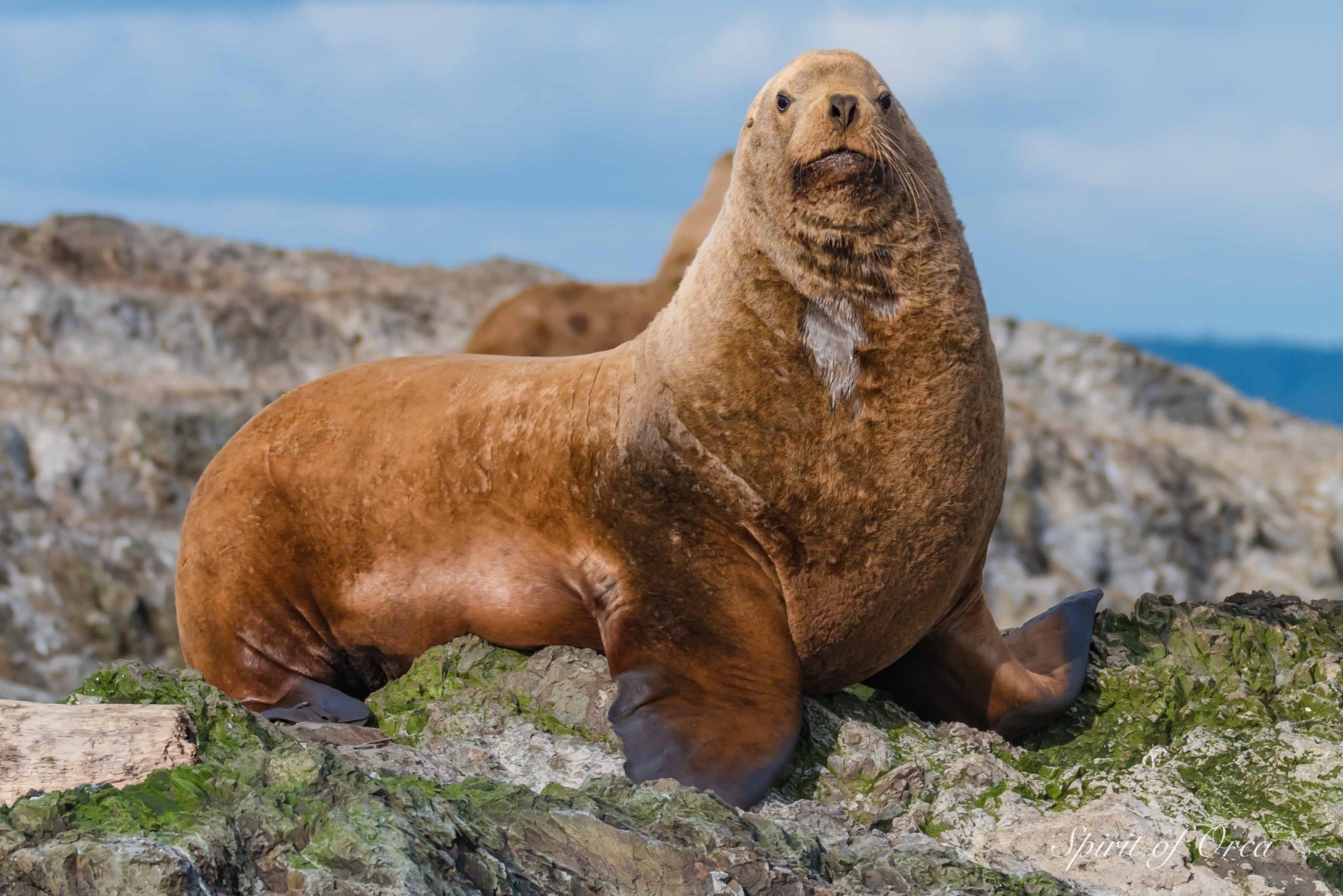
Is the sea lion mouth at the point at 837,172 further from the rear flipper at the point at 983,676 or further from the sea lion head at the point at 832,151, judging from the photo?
the rear flipper at the point at 983,676

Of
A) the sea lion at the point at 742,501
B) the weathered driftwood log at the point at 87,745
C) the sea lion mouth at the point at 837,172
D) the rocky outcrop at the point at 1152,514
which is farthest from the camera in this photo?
the rocky outcrop at the point at 1152,514

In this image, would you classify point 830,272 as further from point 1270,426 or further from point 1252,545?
point 1270,426

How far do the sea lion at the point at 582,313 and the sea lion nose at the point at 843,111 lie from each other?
10337 mm

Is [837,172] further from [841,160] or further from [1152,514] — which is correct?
[1152,514]

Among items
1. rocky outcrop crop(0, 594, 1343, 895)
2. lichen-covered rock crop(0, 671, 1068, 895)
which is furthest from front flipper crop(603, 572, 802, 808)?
lichen-covered rock crop(0, 671, 1068, 895)

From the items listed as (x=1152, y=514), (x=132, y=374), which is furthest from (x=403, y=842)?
(x=132, y=374)

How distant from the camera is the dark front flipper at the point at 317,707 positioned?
601 centimetres

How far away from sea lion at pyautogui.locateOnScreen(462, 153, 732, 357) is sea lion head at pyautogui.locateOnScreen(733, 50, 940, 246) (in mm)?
9901

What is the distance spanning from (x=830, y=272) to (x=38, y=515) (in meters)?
13.1

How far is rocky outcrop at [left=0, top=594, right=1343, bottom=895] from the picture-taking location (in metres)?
3.93

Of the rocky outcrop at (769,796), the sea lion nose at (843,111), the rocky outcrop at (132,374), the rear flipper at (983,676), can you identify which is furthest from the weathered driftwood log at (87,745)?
the rocky outcrop at (132,374)

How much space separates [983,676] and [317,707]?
8.47 ft

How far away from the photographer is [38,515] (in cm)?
1659

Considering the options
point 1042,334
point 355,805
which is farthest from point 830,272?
point 1042,334
